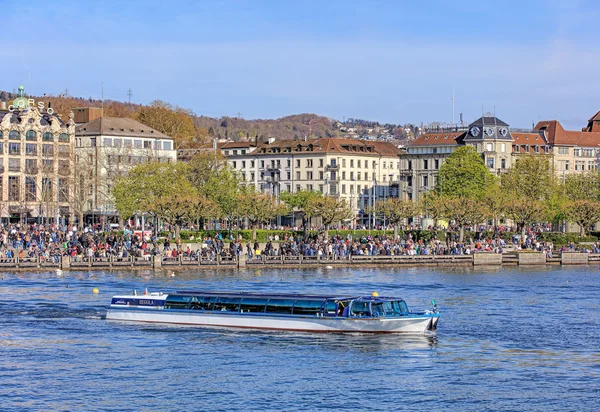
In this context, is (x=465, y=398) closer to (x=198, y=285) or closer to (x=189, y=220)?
(x=198, y=285)

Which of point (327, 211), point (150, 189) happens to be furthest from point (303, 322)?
point (150, 189)

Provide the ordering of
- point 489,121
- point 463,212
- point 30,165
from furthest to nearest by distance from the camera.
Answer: point 489,121 < point 30,165 < point 463,212

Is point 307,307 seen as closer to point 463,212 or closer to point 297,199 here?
point 463,212

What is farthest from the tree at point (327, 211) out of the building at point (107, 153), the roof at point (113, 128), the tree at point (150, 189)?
the roof at point (113, 128)

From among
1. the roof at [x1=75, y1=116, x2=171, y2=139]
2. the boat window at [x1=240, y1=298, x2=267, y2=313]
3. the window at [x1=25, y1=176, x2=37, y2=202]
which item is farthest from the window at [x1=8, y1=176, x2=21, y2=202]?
the boat window at [x1=240, y1=298, x2=267, y2=313]

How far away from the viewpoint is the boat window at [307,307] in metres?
57.3

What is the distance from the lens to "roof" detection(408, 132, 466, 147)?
170m

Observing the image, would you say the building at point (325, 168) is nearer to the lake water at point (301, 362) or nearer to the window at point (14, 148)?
the window at point (14, 148)

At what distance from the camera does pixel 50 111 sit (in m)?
144

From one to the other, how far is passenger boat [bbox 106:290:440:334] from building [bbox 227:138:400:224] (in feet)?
359

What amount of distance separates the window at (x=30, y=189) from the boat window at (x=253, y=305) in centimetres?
8286

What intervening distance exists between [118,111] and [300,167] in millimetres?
41591

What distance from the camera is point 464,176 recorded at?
14225 cm

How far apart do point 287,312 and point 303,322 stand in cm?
109
